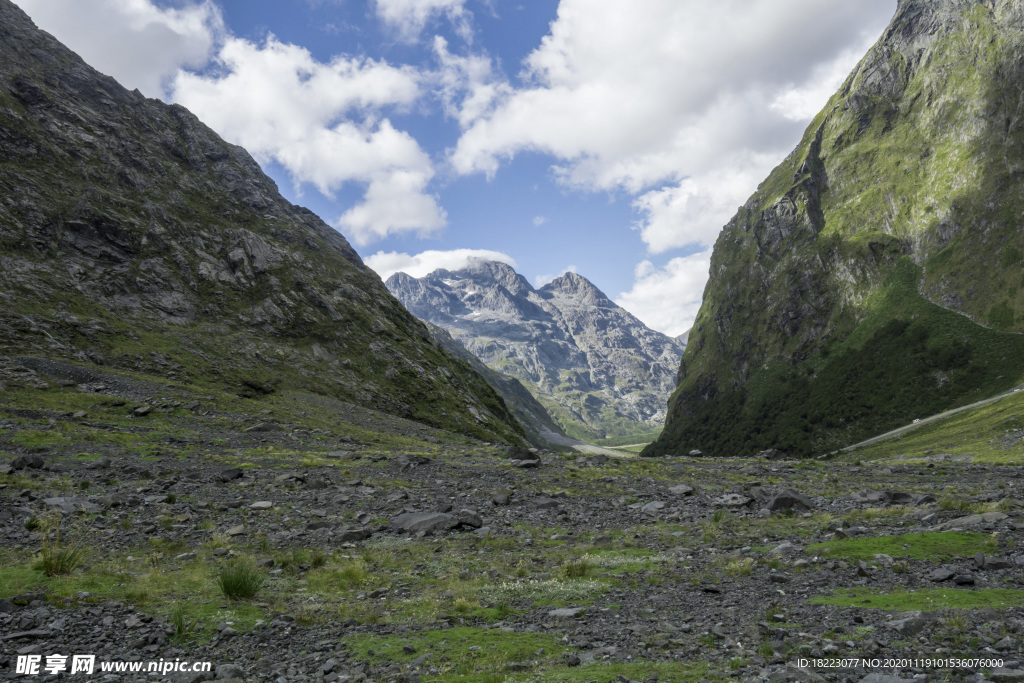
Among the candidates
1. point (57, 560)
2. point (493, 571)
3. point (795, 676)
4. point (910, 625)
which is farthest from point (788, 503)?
point (57, 560)

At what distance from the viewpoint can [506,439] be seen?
109562 mm

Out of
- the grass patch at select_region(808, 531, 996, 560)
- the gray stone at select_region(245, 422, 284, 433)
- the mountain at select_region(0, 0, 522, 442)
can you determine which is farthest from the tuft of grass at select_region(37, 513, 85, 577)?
the mountain at select_region(0, 0, 522, 442)

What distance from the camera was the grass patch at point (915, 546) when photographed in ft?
47.7

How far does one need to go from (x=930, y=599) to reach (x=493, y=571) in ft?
40.1

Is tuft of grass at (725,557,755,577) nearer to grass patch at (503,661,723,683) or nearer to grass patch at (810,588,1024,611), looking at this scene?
grass patch at (810,588,1024,611)

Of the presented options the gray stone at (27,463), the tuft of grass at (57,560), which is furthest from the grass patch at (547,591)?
the gray stone at (27,463)

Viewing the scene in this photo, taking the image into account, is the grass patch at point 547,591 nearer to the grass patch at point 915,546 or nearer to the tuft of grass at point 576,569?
the tuft of grass at point 576,569

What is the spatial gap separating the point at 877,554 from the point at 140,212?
131 meters

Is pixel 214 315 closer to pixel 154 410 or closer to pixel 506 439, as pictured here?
pixel 154 410

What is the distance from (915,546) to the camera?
1537 cm

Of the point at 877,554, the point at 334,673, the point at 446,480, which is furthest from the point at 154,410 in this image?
the point at 877,554

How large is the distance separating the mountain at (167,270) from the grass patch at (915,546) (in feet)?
247

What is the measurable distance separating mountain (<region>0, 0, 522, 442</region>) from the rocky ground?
155 feet

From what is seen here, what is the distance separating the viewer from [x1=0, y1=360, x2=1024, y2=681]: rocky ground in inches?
376
